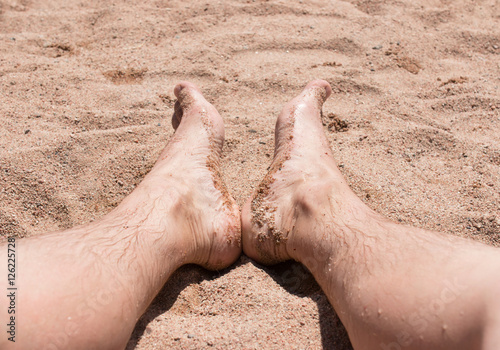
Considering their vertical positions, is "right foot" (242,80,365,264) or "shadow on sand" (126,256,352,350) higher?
"right foot" (242,80,365,264)

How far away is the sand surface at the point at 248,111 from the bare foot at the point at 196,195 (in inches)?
4.6

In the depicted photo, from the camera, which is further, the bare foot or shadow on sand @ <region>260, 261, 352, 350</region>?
the bare foot

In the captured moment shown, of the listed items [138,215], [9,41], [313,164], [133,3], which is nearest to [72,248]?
[138,215]

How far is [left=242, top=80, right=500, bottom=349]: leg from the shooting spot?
1.19m

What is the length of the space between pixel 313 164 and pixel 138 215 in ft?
2.85

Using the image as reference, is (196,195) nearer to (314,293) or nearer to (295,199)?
(295,199)

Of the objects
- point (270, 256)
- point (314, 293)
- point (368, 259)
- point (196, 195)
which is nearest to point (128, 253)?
point (196, 195)

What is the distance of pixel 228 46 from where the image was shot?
304 centimetres

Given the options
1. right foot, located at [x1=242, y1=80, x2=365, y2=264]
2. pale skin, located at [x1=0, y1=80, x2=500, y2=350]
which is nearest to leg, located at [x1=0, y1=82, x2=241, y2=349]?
pale skin, located at [x1=0, y1=80, x2=500, y2=350]

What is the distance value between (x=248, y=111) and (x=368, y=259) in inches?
55.9

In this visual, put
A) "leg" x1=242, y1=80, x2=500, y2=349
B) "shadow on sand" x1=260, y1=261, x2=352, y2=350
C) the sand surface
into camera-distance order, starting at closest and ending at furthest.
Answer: "leg" x1=242, y1=80, x2=500, y2=349 < "shadow on sand" x1=260, y1=261, x2=352, y2=350 < the sand surface

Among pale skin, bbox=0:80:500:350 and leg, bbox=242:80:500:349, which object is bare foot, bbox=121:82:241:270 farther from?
leg, bbox=242:80:500:349

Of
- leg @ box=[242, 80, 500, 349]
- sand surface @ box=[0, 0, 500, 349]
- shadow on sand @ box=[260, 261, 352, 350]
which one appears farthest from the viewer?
sand surface @ box=[0, 0, 500, 349]

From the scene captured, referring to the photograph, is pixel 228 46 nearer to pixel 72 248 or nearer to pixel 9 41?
pixel 9 41
